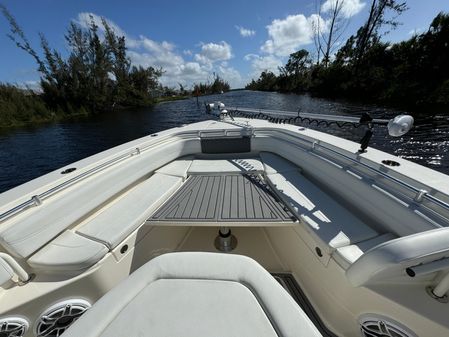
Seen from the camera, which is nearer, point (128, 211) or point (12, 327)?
point (12, 327)

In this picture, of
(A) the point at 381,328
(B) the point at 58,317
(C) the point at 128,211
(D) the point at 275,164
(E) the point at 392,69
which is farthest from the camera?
(E) the point at 392,69

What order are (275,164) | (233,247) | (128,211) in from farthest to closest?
1. (275,164)
2. (233,247)
3. (128,211)

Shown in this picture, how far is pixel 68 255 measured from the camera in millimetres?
1133

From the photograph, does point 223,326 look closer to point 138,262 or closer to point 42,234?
point 138,262

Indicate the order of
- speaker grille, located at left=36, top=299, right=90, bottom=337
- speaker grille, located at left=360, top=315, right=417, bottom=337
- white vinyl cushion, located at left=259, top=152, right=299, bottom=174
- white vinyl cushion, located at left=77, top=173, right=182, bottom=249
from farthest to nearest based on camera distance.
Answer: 1. white vinyl cushion, located at left=259, top=152, right=299, bottom=174
2. white vinyl cushion, located at left=77, top=173, right=182, bottom=249
3. speaker grille, located at left=36, top=299, right=90, bottom=337
4. speaker grille, located at left=360, top=315, right=417, bottom=337

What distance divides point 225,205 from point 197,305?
106 cm

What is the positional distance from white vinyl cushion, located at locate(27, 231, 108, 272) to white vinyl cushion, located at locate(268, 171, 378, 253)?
52.3 inches

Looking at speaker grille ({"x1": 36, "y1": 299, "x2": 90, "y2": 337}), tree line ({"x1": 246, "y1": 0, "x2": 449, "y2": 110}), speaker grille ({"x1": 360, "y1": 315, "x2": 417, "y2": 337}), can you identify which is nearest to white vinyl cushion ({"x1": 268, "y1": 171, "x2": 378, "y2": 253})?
speaker grille ({"x1": 360, "y1": 315, "x2": 417, "y2": 337})

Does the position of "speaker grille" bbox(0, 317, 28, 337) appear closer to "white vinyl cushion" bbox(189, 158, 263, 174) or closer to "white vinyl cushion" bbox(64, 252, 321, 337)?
"white vinyl cushion" bbox(64, 252, 321, 337)

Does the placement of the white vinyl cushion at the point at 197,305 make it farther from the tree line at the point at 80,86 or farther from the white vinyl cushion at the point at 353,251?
the tree line at the point at 80,86

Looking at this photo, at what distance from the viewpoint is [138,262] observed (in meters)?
1.46

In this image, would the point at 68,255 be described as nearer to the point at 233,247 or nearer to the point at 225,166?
the point at 233,247

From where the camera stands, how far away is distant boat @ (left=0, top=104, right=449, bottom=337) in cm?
61

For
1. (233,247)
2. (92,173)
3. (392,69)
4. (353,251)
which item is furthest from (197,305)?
(392,69)
